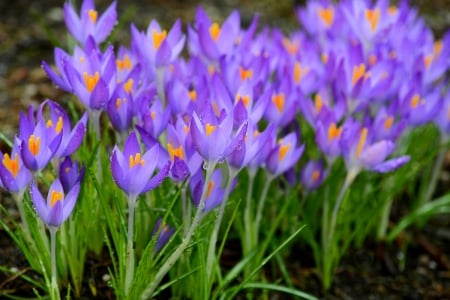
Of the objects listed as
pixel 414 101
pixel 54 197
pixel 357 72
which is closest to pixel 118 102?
pixel 54 197

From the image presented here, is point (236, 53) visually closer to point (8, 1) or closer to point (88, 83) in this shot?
point (88, 83)

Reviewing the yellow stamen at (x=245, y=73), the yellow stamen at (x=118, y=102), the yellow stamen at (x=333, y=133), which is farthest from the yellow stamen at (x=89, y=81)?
the yellow stamen at (x=333, y=133)

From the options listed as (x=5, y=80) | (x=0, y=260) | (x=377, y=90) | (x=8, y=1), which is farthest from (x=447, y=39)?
(x=8, y=1)

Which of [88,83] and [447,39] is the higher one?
[88,83]

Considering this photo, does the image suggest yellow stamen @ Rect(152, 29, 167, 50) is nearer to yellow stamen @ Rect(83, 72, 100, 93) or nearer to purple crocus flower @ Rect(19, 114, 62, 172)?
yellow stamen @ Rect(83, 72, 100, 93)

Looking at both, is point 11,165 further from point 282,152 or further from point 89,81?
point 282,152

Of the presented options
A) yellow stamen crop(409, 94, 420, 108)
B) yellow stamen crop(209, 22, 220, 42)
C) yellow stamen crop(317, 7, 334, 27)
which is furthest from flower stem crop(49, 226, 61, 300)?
yellow stamen crop(317, 7, 334, 27)
